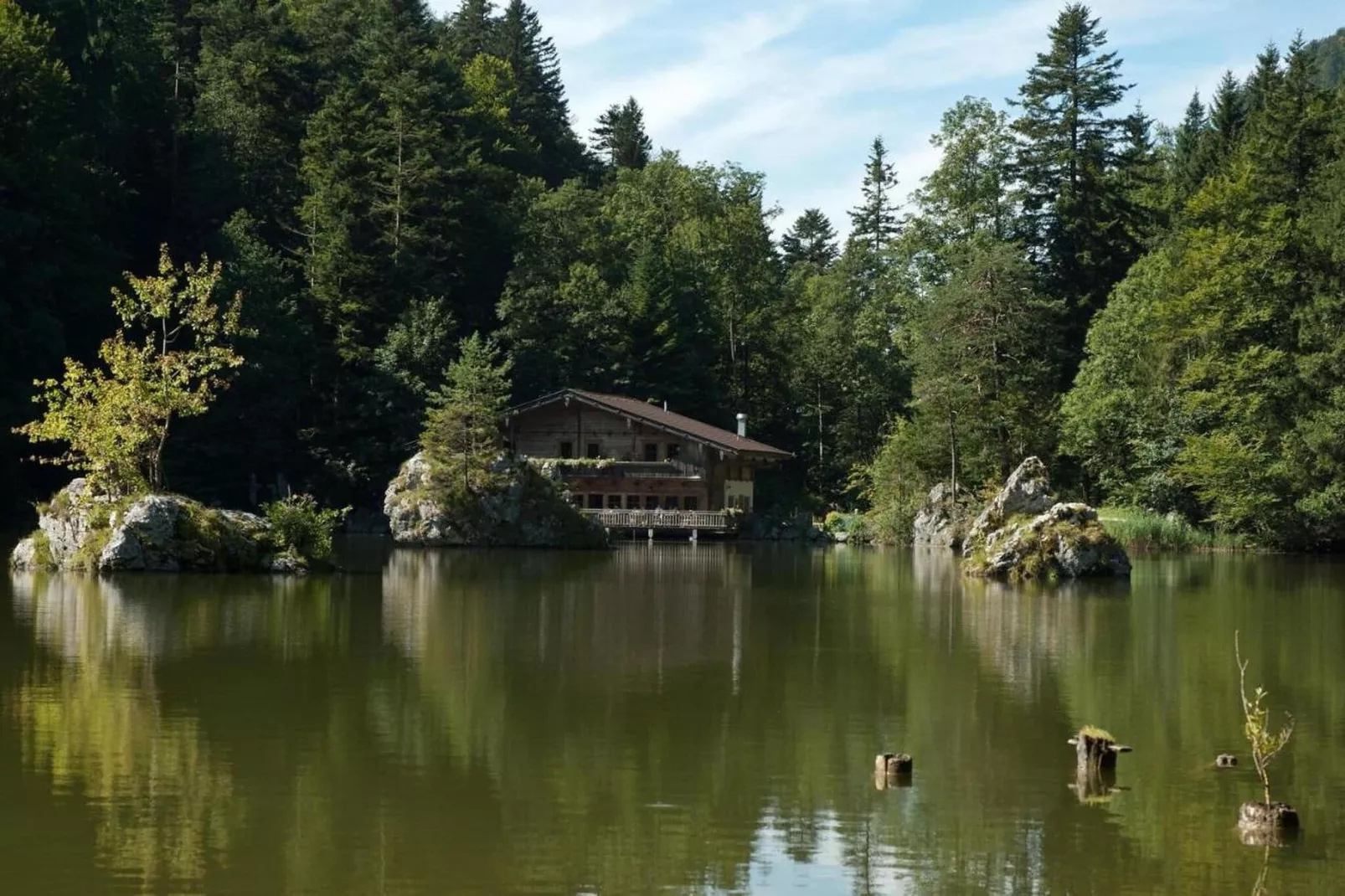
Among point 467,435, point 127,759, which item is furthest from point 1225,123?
point 127,759

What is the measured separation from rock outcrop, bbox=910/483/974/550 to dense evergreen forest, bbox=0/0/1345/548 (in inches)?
60.4

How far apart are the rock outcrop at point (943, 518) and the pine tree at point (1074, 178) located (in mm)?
14925

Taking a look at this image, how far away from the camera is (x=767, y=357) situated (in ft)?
278

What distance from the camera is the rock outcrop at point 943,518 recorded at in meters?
62.4

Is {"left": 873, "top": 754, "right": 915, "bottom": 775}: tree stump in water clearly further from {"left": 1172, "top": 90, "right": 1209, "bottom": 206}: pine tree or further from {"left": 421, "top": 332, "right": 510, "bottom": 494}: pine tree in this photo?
{"left": 1172, "top": 90, "right": 1209, "bottom": 206}: pine tree

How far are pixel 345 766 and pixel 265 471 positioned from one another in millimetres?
56166

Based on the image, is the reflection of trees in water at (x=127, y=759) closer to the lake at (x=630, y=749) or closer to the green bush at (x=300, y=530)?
the lake at (x=630, y=749)

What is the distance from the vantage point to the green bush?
37.3 metres

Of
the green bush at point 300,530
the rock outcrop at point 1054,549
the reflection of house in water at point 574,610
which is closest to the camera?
the reflection of house in water at point 574,610

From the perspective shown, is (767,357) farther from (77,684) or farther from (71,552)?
(77,684)

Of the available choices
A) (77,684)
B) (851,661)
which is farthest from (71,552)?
(851,661)

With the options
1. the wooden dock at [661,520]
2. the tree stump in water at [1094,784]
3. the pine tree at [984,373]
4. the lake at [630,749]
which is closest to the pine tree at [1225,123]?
the pine tree at [984,373]

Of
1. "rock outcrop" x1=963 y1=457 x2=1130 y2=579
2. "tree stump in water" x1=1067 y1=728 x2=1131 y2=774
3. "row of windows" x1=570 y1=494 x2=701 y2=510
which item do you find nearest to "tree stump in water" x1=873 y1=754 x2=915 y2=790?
"tree stump in water" x1=1067 y1=728 x2=1131 y2=774

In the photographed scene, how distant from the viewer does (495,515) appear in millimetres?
55188
